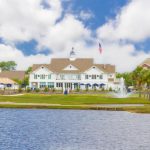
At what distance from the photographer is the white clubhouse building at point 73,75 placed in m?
162

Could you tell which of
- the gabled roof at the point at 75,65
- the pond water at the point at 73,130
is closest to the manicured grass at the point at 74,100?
the pond water at the point at 73,130

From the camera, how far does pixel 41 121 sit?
54.4 metres

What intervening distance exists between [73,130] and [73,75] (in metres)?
116

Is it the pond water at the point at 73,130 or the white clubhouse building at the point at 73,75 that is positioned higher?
the white clubhouse building at the point at 73,75

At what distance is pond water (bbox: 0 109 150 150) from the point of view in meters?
36.9

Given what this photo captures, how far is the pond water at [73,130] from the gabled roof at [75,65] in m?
95.2

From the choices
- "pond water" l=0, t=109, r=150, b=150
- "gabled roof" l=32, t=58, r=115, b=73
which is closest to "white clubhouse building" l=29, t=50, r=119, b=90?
"gabled roof" l=32, t=58, r=115, b=73

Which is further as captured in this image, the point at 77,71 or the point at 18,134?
the point at 77,71

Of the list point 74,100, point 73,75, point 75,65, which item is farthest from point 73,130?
point 75,65

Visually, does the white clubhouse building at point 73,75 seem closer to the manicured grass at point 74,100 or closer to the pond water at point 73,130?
the manicured grass at point 74,100

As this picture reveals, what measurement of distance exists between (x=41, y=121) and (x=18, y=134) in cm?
1214

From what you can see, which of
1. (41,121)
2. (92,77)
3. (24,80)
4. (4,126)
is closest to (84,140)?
(4,126)

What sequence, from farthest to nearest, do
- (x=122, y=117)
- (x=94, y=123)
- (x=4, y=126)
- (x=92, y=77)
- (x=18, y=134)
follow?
(x=92, y=77) → (x=122, y=117) → (x=94, y=123) → (x=4, y=126) → (x=18, y=134)

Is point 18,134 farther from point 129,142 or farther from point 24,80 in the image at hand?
point 24,80
